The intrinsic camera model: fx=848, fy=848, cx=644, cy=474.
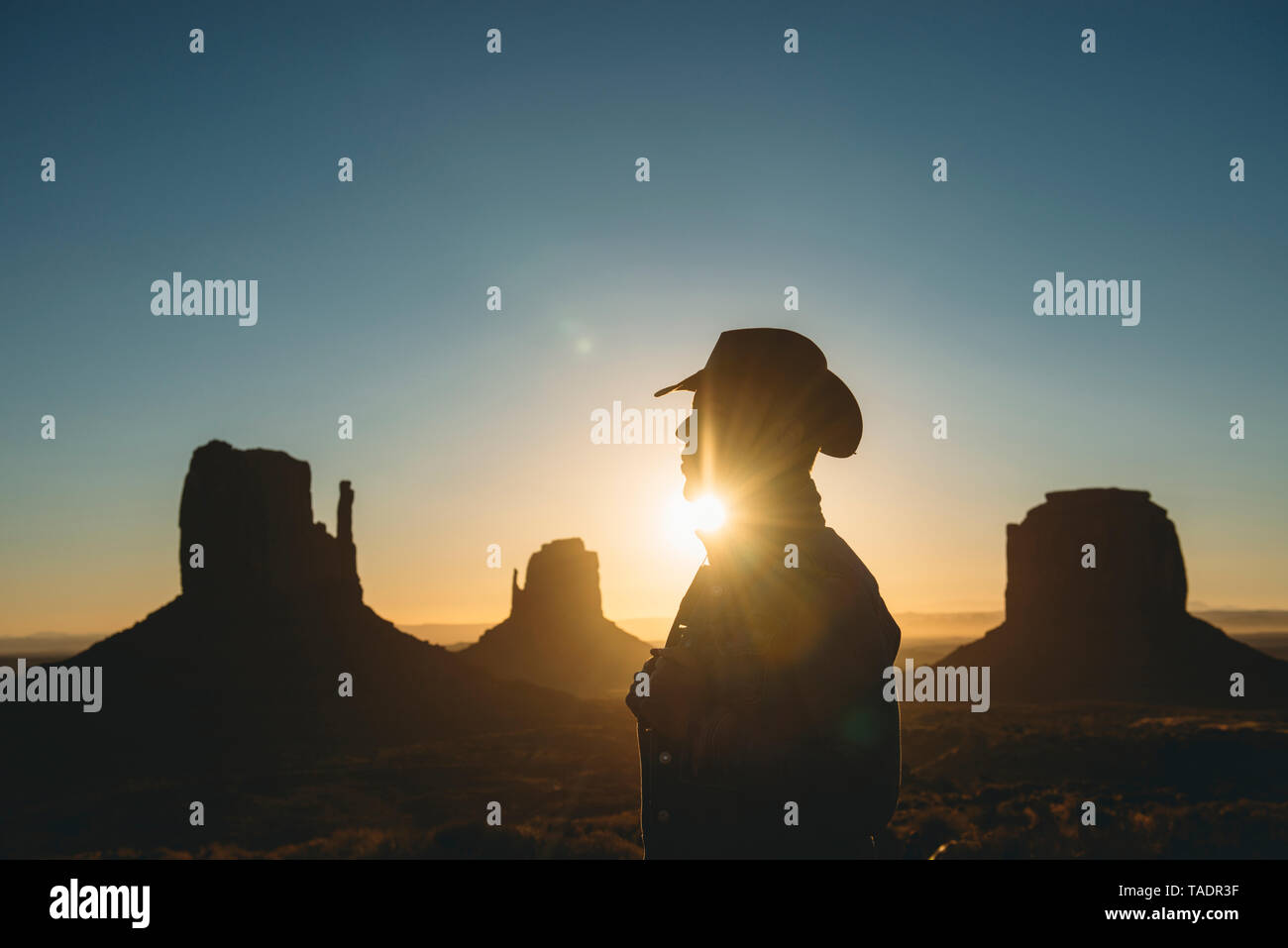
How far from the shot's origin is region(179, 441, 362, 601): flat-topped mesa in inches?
2731

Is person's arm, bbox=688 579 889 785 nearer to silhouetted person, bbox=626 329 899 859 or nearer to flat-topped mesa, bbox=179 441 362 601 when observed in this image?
silhouetted person, bbox=626 329 899 859

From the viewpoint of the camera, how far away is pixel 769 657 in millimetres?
1863

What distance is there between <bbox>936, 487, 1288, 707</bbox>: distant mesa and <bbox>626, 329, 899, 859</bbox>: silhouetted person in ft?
282

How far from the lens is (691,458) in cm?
208

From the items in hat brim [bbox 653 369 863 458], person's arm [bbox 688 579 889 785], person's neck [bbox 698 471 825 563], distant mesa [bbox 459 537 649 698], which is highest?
hat brim [bbox 653 369 863 458]

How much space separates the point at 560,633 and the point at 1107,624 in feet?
233

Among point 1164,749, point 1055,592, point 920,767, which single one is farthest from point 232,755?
point 1055,592

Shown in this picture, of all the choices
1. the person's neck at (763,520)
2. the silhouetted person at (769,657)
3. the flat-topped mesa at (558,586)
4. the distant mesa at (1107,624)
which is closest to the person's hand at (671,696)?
the silhouetted person at (769,657)

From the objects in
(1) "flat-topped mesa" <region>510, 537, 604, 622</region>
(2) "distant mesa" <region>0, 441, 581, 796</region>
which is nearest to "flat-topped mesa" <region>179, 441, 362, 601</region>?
(2) "distant mesa" <region>0, 441, 581, 796</region>

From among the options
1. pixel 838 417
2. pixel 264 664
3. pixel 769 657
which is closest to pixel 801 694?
pixel 769 657

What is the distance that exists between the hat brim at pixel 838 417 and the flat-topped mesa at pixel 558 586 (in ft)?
412

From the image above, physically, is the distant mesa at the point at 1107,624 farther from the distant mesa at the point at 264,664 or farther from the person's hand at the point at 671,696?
the person's hand at the point at 671,696

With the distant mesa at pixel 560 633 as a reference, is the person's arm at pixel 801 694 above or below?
above

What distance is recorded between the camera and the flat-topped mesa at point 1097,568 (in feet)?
292
